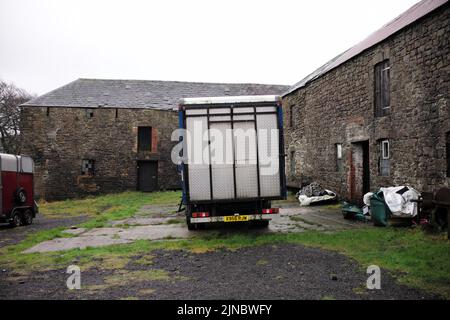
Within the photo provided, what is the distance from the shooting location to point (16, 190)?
12523 millimetres

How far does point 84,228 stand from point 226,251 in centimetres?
576

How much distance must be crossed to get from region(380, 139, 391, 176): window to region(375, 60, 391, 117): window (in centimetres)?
97

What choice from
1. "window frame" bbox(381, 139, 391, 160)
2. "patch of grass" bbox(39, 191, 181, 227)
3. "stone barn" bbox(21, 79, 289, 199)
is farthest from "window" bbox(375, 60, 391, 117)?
"stone barn" bbox(21, 79, 289, 199)

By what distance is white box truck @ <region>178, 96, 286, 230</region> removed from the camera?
27.6 feet

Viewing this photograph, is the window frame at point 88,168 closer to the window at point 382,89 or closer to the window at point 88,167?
the window at point 88,167

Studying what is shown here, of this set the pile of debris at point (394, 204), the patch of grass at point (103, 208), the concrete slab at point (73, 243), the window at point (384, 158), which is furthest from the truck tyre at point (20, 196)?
the window at point (384, 158)

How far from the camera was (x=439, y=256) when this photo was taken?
5.95 metres

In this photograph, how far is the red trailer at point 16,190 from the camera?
1194cm

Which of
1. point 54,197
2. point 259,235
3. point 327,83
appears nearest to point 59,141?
point 54,197

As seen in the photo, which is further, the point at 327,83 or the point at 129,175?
the point at 129,175

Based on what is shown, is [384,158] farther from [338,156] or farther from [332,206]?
[338,156]

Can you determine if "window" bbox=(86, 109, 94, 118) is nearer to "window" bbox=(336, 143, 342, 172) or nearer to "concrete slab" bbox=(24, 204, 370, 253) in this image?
"concrete slab" bbox=(24, 204, 370, 253)

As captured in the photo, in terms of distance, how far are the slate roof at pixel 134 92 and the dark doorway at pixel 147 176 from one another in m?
4.23
